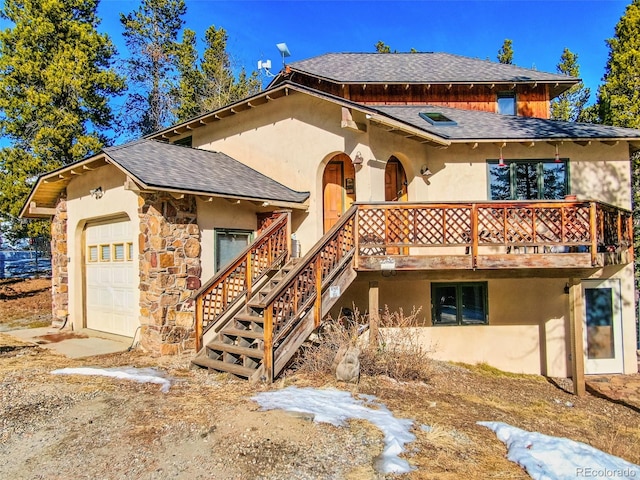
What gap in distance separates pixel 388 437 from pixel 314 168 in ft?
22.9

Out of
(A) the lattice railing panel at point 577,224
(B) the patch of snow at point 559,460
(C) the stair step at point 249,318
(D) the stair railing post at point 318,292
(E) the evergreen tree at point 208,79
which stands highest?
(E) the evergreen tree at point 208,79

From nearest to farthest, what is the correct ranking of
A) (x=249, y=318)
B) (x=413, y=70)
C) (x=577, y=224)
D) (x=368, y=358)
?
1. (x=368, y=358)
2. (x=249, y=318)
3. (x=577, y=224)
4. (x=413, y=70)

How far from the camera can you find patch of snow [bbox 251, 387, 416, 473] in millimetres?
4371

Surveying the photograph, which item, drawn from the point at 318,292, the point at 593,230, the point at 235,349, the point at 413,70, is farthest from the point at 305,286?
the point at 413,70

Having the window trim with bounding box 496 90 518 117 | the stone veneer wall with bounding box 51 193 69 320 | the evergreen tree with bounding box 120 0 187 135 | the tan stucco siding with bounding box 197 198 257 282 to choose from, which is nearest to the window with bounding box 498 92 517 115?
the window trim with bounding box 496 90 518 117

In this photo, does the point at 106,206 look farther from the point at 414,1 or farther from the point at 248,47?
the point at 248,47

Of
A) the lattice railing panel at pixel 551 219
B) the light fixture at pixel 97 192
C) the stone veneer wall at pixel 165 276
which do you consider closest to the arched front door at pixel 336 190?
the stone veneer wall at pixel 165 276

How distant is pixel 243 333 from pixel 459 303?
5.81 metres

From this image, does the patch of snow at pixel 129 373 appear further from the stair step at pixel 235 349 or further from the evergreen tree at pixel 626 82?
the evergreen tree at pixel 626 82

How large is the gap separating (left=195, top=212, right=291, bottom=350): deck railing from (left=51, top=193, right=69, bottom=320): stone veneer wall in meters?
5.12

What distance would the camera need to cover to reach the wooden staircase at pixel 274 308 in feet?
22.0

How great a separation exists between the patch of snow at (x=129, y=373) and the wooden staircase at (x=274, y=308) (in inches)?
28.6

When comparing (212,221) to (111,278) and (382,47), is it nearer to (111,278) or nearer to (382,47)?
(111,278)

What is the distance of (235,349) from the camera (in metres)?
7.14
